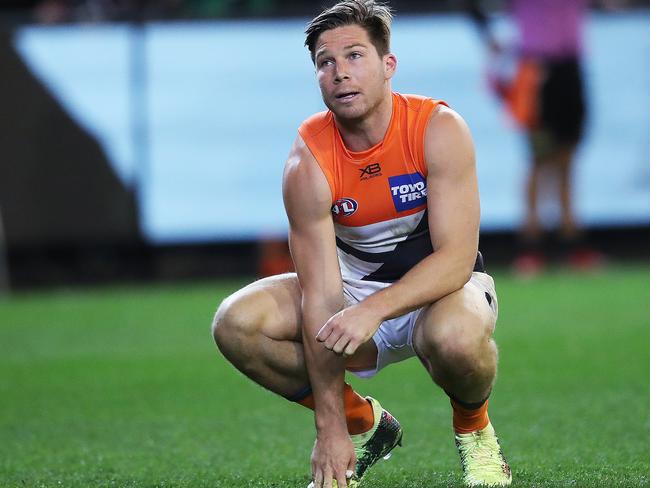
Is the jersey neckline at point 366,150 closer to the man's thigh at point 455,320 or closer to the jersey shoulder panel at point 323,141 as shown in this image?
the jersey shoulder panel at point 323,141

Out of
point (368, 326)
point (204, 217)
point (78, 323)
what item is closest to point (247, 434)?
point (368, 326)

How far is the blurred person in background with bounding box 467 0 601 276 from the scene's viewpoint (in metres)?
9.65

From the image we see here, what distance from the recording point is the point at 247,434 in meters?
4.40

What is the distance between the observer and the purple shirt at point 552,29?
9656 mm

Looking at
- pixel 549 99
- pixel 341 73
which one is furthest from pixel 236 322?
pixel 549 99

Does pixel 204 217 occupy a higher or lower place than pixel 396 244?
lower

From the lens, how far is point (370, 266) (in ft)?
12.4

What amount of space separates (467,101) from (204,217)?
2.32 meters

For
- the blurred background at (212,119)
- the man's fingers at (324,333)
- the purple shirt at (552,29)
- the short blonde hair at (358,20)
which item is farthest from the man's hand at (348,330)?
the purple shirt at (552,29)

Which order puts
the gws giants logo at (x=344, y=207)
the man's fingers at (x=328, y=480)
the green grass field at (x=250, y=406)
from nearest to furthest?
the man's fingers at (x=328, y=480)
the gws giants logo at (x=344, y=207)
the green grass field at (x=250, y=406)

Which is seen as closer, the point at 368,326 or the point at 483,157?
the point at 368,326

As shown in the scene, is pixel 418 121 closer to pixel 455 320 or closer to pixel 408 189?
→ pixel 408 189

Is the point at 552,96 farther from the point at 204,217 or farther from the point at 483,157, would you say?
the point at 204,217

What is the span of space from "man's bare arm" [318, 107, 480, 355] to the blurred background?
21.2 feet
